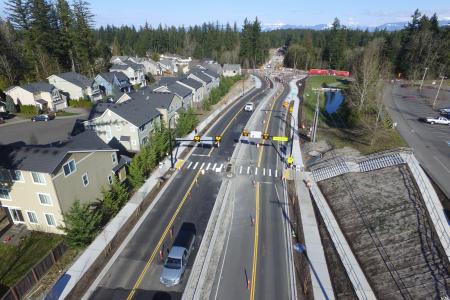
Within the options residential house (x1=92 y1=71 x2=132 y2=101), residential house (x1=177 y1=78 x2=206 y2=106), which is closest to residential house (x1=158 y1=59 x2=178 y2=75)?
residential house (x1=92 y1=71 x2=132 y2=101)

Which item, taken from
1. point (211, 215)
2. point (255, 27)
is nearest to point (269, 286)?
point (211, 215)

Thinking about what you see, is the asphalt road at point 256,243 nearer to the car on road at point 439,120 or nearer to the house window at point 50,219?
the house window at point 50,219

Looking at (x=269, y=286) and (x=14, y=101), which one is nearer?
(x=269, y=286)

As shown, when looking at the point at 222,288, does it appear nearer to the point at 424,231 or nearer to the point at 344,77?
the point at 424,231

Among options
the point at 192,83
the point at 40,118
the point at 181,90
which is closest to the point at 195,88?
the point at 192,83

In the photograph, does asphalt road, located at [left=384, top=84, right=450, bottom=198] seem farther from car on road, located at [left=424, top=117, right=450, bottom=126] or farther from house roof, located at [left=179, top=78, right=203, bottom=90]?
house roof, located at [left=179, top=78, right=203, bottom=90]

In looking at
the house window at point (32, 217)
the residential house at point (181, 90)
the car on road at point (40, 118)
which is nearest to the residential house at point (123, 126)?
the residential house at point (181, 90)

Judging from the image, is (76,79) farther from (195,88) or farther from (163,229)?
(163,229)
